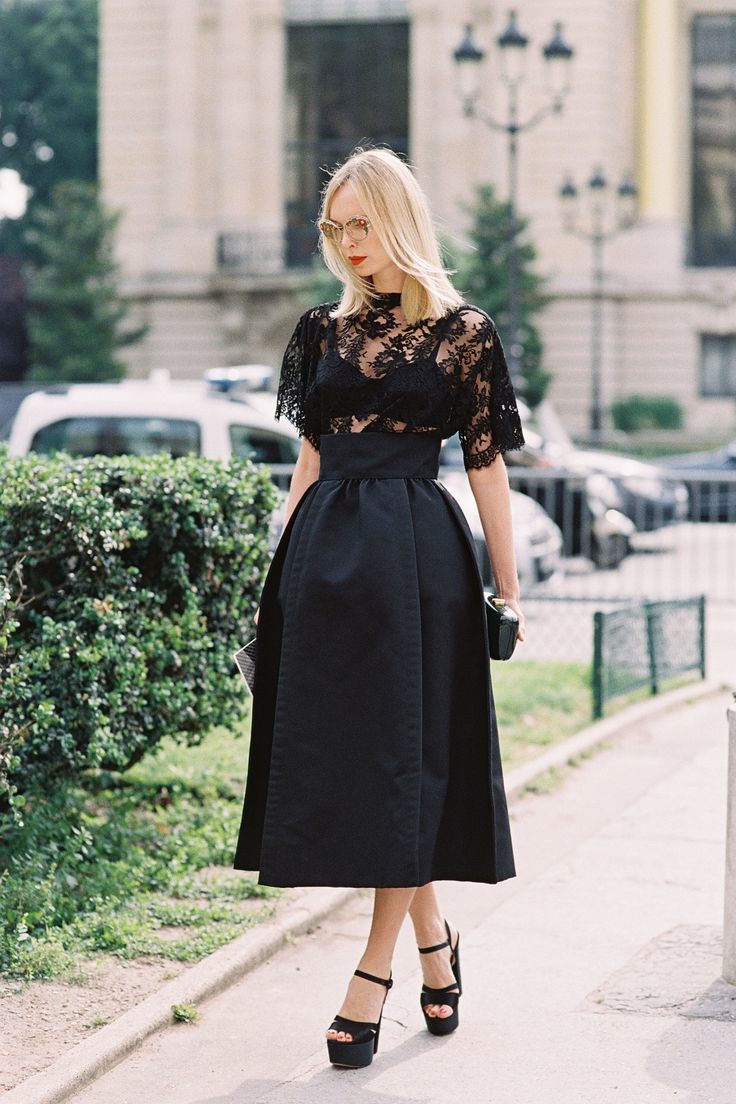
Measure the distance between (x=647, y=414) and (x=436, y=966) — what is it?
39094 millimetres

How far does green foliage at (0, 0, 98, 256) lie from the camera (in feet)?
188

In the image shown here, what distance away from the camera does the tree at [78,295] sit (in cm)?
4300

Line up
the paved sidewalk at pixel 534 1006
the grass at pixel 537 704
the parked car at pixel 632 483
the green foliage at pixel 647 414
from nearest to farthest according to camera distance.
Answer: the paved sidewalk at pixel 534 1006, the grass at pixel 537 704, the parked car at pixel 632 483, the green foliage at pixel 647 414

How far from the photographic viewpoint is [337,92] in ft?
150

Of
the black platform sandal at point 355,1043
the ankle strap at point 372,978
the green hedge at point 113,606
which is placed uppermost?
the green hedge at point 113,606

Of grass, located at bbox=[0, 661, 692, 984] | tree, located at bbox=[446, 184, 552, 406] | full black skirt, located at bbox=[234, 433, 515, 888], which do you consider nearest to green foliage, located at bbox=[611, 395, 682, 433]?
tree, located at bbox=[446, 184, 552, 406]

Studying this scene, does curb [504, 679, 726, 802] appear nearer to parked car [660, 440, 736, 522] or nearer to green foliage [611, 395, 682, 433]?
parked car [660, 440, 736, 522]

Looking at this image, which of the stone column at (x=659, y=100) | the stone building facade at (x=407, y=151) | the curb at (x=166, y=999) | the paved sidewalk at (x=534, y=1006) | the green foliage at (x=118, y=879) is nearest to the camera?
the curb at (x=166, y=999)

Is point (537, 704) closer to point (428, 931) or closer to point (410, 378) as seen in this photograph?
point (428, 931)

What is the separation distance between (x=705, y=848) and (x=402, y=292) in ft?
10.1

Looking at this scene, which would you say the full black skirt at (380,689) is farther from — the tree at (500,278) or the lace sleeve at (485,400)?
the tree at (500,278)

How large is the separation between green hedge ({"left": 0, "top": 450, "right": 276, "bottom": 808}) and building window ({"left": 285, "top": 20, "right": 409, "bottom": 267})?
3975 centimetres

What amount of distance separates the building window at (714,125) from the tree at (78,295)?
16.1 meters

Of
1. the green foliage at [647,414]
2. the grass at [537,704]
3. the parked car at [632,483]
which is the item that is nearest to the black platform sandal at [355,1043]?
the grass at [537,704]
